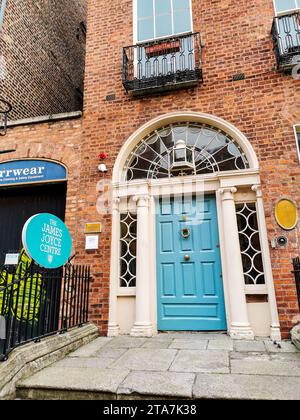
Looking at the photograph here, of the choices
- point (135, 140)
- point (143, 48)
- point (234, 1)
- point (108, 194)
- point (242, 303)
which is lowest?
point (242, 303)

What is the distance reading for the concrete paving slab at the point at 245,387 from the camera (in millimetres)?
2217

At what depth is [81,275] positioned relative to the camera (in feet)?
15.5

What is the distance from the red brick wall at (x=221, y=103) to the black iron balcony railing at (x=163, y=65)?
0.18m

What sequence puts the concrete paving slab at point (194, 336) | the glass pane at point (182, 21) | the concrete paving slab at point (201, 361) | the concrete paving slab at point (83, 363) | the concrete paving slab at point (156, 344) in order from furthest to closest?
the glass pane at point (182, 21) → the concrete paving slab at point (194, 336) → the concrete paving slab at point (156, 344) → the concrete paving slab at point (83, 363) → the concrete paving slab at point (201, 361)

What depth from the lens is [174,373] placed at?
9.04ft

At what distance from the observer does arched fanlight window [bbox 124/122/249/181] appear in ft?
17.2

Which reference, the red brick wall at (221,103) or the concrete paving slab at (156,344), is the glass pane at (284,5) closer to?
the red brick wall at (221,103)

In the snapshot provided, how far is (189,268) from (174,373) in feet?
7.42

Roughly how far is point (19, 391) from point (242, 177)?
426 cm

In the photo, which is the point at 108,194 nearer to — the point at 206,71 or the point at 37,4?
the point at 206,71

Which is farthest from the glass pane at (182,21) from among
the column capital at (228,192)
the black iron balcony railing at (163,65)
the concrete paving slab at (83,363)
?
the concrete paving slab at (83,363)

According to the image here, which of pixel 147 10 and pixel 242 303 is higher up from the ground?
pixel 147 10

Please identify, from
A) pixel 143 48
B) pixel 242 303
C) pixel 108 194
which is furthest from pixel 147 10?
pixel 242 303

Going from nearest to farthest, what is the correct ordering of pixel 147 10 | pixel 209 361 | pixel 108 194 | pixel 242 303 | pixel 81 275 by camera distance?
pixel 209 361 < pixel 242 303 < pixel 81 275 < pixel 108 194 < pixel 147 10
